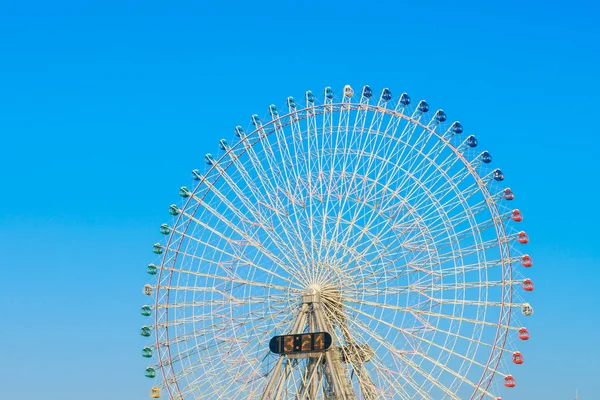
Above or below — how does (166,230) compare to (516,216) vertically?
above

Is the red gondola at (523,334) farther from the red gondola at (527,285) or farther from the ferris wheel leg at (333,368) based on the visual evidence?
the ferris wheel leg at (333,368)

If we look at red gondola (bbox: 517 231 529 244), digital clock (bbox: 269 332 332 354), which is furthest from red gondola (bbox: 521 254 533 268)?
digital clock (bbox: 269 332 332 354)

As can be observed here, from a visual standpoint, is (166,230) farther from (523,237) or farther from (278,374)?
(523,237)

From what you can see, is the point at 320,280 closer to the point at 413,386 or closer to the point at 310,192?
the point at 310,192

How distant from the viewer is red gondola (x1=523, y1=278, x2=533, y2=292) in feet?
214

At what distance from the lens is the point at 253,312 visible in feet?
237

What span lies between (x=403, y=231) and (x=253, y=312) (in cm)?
1266

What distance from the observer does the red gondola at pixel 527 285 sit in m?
65.2

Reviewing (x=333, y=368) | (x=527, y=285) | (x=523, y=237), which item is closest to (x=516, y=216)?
(x=523, y=237)

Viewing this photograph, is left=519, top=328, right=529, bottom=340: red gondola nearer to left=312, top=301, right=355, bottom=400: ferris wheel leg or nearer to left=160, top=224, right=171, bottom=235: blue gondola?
left=312, top=301, right=355, bottom=400: ferris wheel leg

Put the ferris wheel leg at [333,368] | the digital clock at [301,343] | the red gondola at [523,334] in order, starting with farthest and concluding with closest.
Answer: the digital clock at [301,343]
the ferris wheel leg at [333,368]
the red gondola at [523,334]

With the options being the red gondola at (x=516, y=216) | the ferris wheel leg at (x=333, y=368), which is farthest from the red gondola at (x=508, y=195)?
the ferris wheel leg at (x=333, y=368)

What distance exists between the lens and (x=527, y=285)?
6531 cm

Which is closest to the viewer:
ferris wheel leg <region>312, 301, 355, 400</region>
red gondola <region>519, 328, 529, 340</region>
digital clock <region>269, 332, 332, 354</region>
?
red gondola <region>519, 328, 529, 340</region>
